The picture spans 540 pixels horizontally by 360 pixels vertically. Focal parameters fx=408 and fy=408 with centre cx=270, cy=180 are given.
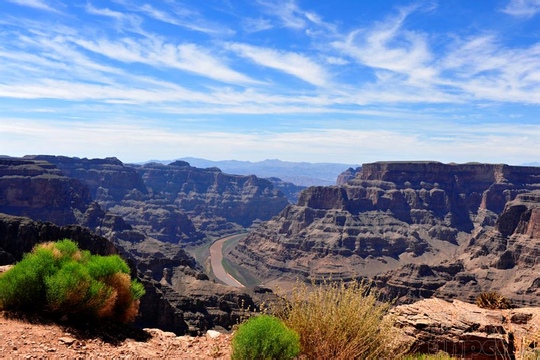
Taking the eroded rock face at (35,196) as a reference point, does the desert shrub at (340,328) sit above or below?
above

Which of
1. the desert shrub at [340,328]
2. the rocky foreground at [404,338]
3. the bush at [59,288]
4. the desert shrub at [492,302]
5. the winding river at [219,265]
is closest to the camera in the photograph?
the desert shrub at [340,328]

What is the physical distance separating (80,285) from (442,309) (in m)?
11.0

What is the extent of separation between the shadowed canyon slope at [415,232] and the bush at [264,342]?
262 ft

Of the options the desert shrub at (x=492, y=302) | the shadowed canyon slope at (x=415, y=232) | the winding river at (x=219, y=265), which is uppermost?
the desert shrub at (x=492, y=302)

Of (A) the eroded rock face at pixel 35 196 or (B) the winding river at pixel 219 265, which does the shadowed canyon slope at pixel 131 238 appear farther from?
(B) the winding river at pixel 219 265

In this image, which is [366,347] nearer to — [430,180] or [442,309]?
[442,309]

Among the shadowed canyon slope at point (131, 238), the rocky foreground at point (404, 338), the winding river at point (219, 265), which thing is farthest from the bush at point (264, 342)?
the winding river at point (219, 265)

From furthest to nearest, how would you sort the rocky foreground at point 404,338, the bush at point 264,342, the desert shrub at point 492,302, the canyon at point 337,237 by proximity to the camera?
the canyon at point 337,237 < the desert shrub at point 492,302 < the rocky foreground at point 404,338 < the bush at point 264,342

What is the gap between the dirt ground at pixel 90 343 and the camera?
8906mm

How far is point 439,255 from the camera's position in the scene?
133m

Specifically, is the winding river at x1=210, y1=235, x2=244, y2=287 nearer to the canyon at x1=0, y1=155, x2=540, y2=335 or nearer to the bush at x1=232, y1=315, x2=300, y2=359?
the canyon at x1=0, y1=155, x2=540, y2=335

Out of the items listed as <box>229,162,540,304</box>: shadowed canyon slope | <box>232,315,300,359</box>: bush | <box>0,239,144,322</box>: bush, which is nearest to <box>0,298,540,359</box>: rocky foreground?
<box>0,239,144,322</box>: bush

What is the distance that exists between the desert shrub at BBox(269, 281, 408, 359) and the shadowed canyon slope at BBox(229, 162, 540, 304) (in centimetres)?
7805

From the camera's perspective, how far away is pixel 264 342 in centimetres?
832
